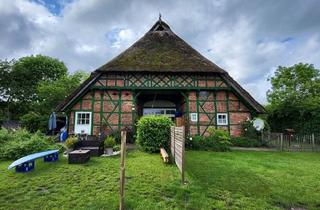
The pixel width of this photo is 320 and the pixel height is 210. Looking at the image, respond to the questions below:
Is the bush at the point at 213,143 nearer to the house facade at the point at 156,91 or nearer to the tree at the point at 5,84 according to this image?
the house facade at the point at 156,91

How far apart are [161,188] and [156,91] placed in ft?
32.5

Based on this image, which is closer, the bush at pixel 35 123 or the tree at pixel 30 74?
the bush at pixel 35 123

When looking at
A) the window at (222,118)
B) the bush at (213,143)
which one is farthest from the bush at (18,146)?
the window at (222,118)

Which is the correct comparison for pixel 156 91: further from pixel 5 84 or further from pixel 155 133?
pixel 5 84

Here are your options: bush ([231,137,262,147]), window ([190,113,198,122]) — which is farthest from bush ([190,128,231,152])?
window ([190,113,198,122])

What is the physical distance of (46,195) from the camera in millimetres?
3637

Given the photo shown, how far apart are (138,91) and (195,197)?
10394mm

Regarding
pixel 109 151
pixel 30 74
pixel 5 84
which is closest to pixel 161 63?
pixel 109 151

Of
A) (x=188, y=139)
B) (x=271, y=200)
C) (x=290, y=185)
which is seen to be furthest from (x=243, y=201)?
(x=188, y=139)

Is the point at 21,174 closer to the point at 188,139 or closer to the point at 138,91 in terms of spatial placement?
the point at 188,139

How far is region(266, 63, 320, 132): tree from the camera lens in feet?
48.2

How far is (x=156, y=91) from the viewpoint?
13508 millimetres

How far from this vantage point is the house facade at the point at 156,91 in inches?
509

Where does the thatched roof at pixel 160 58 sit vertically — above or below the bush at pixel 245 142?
above
